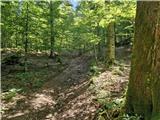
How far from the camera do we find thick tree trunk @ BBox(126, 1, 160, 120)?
22.9 ft

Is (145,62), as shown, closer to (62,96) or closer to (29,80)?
(62,96)

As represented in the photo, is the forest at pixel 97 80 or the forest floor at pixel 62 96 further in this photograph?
the forest floor at pixel 62 96

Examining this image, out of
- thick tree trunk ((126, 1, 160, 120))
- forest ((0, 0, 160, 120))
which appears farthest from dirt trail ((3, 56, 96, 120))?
thick tree trunk ((126, 1, 160, 120))

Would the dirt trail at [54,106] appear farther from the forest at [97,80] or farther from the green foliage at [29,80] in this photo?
the green foliage at [29,80]

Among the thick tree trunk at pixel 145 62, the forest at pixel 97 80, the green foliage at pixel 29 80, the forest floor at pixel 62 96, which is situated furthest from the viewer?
the green foliage at pixel 29 80

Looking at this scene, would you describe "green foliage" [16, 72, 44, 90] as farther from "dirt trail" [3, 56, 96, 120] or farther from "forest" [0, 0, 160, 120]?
→ "dirt trail" [3, 56, 96, 120]

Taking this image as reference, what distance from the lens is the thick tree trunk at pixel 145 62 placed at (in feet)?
22.9

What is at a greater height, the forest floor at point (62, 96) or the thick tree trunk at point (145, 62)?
the thick tree trunk at point (145, 62)

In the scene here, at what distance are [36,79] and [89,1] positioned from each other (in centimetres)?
711

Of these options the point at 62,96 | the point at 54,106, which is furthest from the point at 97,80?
the point at 54,106

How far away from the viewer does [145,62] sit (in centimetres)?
747

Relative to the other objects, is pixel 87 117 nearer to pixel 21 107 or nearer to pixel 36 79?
pixel 21 107

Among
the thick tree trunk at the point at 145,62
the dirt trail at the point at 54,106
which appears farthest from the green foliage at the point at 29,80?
the thick tree trunk at the point at 145,62

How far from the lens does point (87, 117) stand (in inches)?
385
